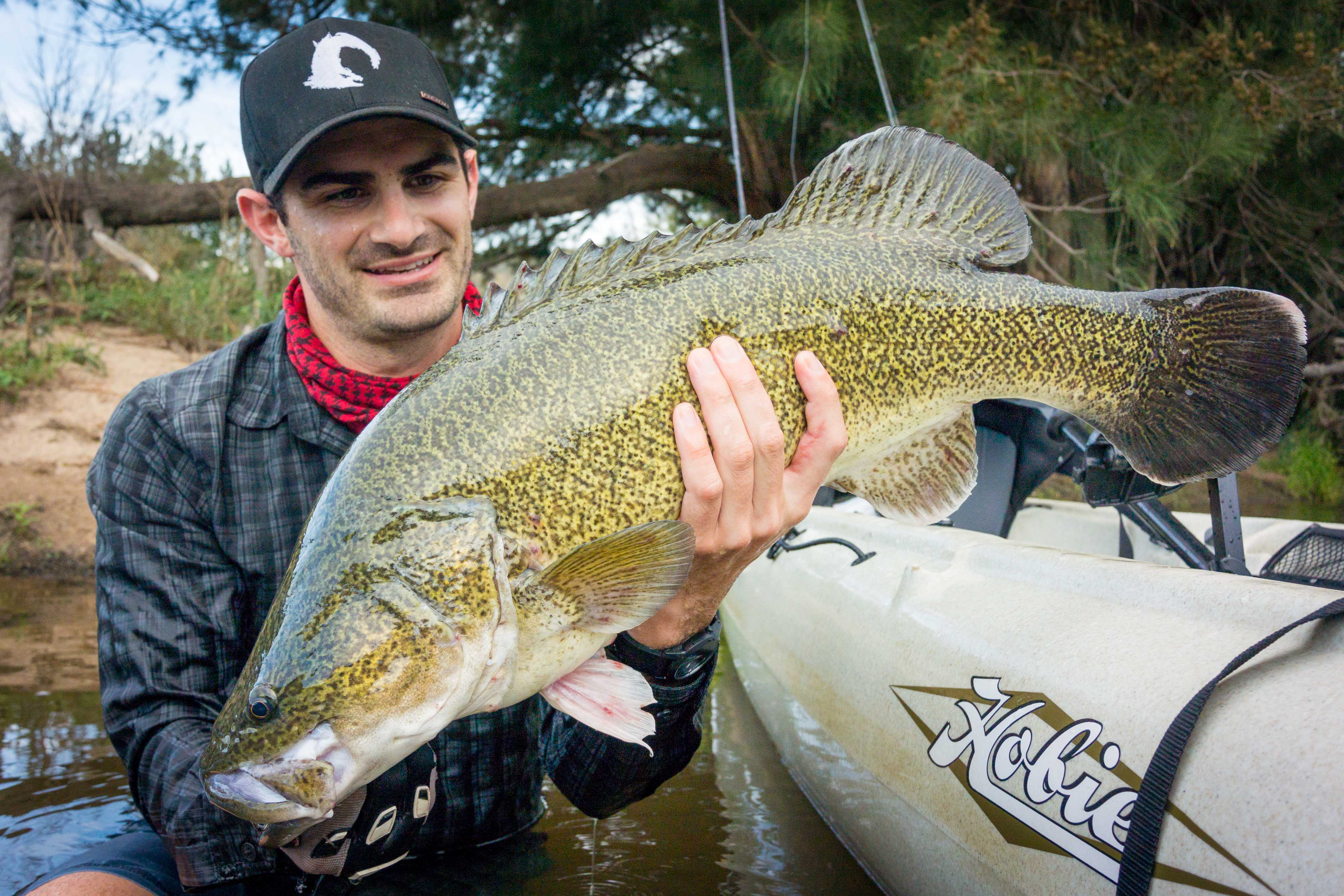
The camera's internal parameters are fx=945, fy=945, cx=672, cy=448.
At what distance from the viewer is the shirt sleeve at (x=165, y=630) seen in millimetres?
1856

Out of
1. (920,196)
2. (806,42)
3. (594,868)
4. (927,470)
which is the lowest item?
(594,868)

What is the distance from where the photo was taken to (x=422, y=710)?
4.47ft

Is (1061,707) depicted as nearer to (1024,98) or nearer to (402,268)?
(402,268)

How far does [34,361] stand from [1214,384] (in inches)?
326

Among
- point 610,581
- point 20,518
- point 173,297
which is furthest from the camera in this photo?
point 173,297

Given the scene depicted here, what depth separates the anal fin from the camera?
1794 mm

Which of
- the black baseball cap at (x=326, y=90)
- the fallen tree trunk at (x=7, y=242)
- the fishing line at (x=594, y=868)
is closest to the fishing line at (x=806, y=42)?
the black baseball cap at (x=326, y=90)

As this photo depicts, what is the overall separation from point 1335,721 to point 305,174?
2151mm

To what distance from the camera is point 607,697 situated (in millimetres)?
1574

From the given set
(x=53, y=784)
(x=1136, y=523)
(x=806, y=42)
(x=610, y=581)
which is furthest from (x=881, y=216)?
(x=806, y=42)

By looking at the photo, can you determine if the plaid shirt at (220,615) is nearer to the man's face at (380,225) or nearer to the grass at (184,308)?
the man's face at (380,225)

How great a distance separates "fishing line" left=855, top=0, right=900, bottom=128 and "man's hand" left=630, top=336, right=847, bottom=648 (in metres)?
0.63

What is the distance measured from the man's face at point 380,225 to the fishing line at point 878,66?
41.1 inches

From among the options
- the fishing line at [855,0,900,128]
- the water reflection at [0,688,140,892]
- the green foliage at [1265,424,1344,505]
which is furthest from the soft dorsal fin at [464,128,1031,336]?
the green foliage at [1265,424,1344,505]
